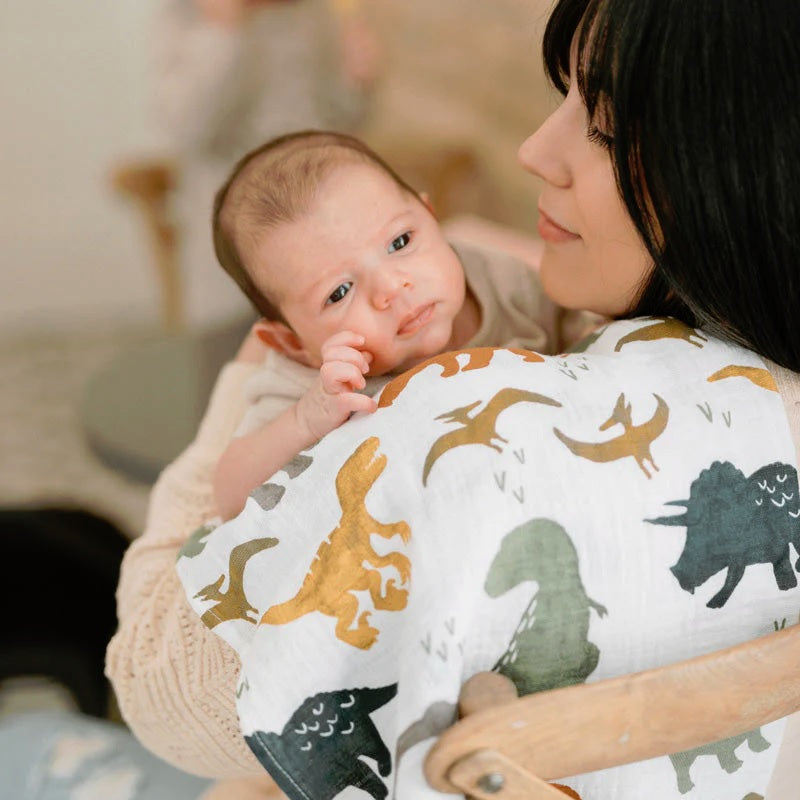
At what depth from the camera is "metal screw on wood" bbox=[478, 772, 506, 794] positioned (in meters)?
0.61

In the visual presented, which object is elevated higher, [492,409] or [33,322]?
[492,409]

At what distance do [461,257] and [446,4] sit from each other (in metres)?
2.46

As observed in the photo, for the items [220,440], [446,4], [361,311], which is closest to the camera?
[361,311]

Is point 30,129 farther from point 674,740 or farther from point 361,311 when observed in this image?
point 674,740

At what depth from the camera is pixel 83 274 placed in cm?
401

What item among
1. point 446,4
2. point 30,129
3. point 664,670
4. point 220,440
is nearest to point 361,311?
point 220,440

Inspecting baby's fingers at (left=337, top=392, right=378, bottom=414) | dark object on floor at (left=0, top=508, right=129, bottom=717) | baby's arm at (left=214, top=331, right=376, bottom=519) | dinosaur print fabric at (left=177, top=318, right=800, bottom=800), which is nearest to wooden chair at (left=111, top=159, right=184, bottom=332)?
dark object on floor at (left=0, top=508, right=129, bottom=717)

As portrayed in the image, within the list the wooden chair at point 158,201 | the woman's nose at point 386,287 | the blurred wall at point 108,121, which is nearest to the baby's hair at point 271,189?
the woman's nose at point 386,287

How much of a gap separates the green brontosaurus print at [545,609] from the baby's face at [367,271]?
378 millimetres

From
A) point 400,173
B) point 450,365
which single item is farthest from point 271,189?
point 400,173

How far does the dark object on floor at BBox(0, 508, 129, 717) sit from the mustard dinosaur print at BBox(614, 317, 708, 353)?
122cm

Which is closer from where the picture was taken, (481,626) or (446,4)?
(481,626)

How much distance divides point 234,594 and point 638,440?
334 mm

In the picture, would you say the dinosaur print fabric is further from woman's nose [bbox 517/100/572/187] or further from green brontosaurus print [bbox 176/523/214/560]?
woman's nose [bbox 517/100/572/187]
